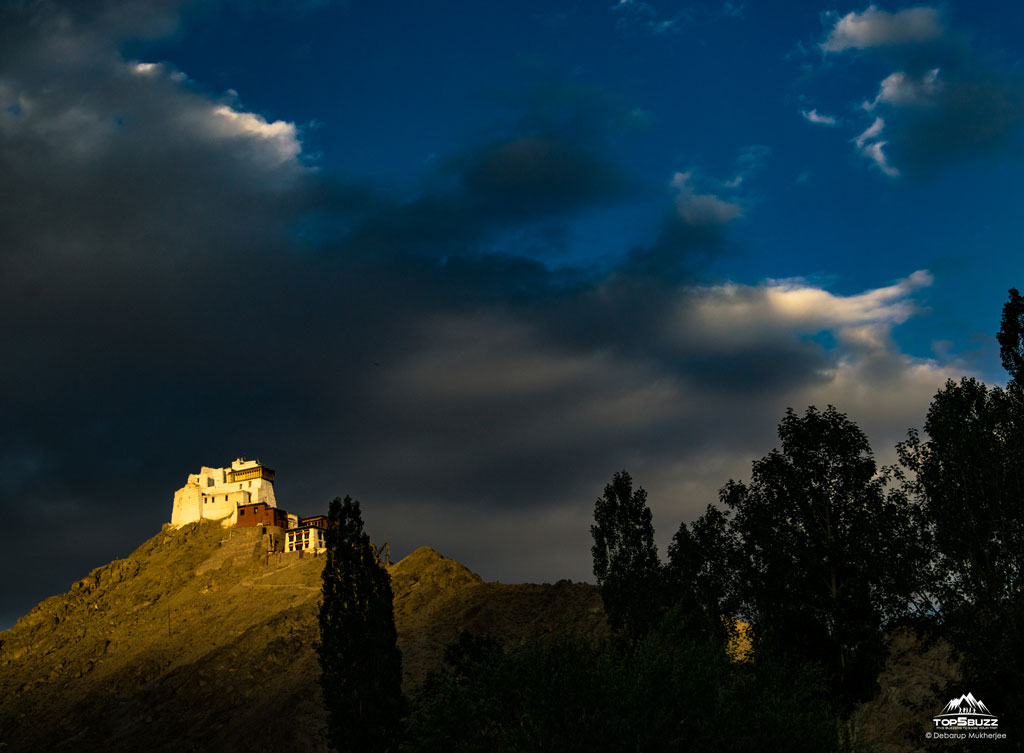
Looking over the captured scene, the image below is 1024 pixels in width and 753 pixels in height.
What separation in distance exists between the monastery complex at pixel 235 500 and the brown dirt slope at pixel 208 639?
5066 millimetres

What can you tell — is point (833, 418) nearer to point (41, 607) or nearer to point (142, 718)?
point (142, 718)

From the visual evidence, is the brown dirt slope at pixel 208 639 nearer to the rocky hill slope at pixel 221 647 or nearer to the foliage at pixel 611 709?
the rocky hill slope at pixel 221 647

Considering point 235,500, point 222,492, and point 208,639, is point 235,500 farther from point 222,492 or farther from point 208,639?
point 208,639

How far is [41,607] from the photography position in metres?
150

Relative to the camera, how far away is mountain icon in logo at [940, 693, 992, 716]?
113 feet

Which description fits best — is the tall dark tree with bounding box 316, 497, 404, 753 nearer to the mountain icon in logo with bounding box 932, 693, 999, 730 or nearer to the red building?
the mountain icon in logo with bounding box 932, 693, 999, 730

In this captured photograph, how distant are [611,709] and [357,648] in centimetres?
2777

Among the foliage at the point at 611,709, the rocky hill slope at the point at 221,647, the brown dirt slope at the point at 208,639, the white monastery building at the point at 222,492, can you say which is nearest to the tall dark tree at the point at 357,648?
the brown dirt slope at the point at 208,639

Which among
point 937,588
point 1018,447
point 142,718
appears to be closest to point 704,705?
point 937,588

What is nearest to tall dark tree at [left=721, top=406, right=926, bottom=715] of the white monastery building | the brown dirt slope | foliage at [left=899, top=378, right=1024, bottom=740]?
foliage at [left=899, top=378, right=1024, bottom=740]

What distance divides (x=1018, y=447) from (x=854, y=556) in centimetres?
953

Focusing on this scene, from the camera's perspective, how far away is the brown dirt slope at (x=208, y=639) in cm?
8369

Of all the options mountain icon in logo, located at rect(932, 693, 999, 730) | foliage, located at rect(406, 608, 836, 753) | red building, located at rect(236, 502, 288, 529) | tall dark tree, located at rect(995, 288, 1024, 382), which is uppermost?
red building, located at rect(236, 502, 288, 529)

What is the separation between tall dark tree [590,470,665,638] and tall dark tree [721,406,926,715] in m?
8.50
